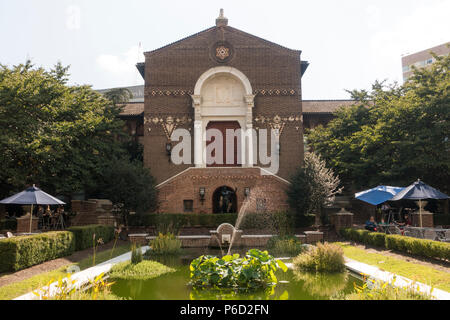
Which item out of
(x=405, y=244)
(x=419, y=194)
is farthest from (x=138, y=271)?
(x=419, y=194)

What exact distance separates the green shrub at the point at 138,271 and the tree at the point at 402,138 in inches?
675

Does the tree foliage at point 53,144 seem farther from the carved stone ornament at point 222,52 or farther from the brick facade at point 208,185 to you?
the carved stone ornament at point 222,52

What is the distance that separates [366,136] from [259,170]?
7.56 m

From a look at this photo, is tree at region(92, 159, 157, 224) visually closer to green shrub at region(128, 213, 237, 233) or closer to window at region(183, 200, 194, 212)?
green shrub at region(128, 213, 237, 233)

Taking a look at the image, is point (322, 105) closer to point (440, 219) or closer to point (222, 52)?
point (222, 52)

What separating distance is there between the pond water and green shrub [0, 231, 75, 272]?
424 centimetres

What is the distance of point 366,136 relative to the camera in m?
24.2

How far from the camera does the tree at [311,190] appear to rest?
2158 centimetres

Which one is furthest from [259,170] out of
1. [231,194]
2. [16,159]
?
[16,159]

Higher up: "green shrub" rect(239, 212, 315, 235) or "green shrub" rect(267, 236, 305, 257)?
"green shrub" rect(239, 212, 315, 235)

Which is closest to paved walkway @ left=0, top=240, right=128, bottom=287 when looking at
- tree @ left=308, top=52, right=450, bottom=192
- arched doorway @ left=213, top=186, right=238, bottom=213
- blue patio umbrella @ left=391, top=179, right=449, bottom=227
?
arched doorway @ left=213, top=186, right=238, bottom=213

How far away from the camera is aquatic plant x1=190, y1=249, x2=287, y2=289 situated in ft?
27.6

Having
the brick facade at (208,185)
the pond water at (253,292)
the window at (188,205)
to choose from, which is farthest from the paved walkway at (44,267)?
the window at (188,205)

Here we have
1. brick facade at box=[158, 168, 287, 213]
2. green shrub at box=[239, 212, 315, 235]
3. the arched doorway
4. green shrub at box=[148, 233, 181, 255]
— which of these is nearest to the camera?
green shrub at box=[148, 233, 181, 255]
